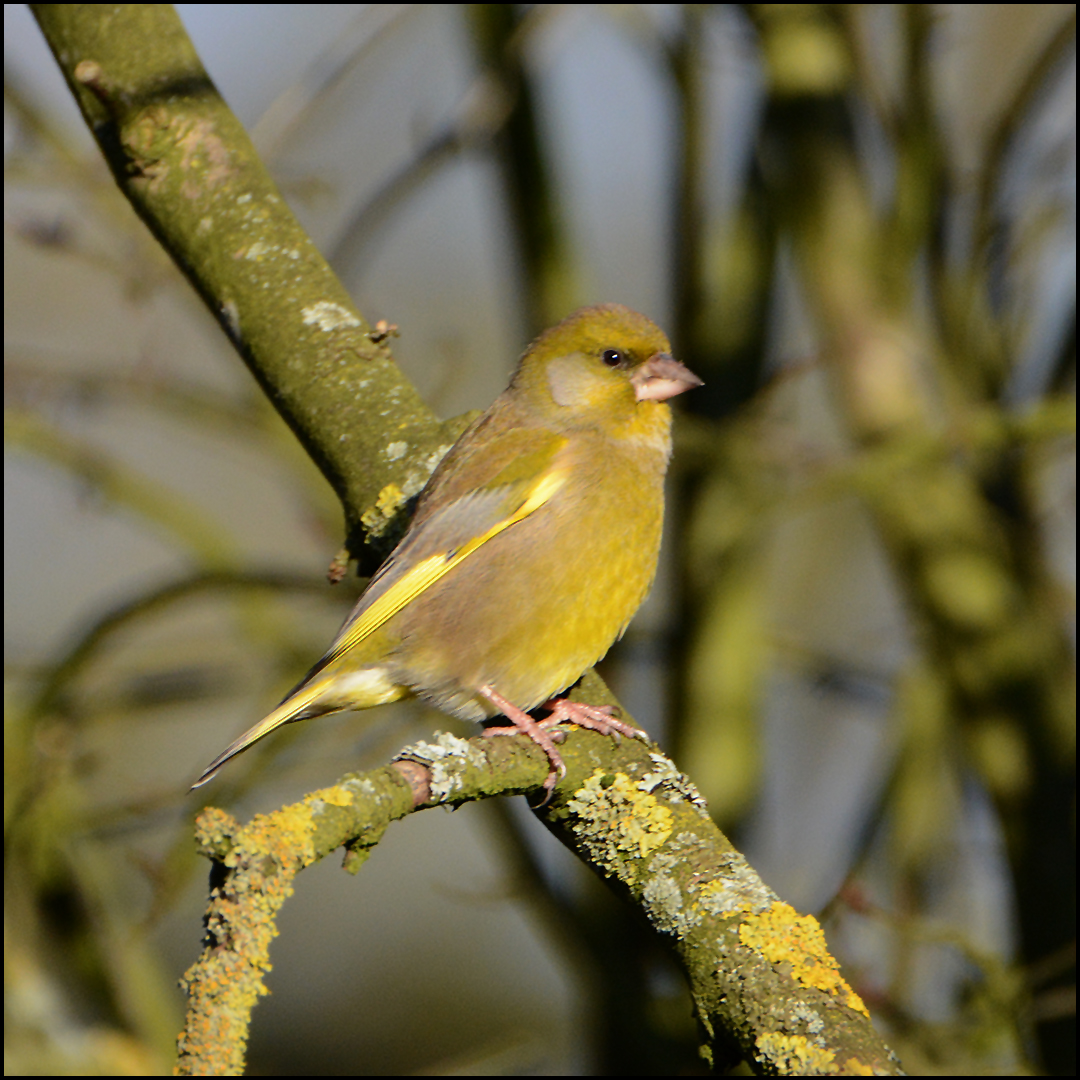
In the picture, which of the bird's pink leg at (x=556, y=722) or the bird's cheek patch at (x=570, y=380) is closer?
the bird's pink leg at (x=556, y=722)

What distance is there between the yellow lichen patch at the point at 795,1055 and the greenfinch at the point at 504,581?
1114mm

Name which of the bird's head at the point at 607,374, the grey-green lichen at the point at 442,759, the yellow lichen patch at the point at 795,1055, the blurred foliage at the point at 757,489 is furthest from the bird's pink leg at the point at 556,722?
the blurred foliage at the point at 757,489

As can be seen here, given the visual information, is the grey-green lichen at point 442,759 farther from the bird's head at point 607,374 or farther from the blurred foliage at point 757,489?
the blurred foliage at point 757,489

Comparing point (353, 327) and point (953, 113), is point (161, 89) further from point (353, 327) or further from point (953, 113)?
point (953, 113)

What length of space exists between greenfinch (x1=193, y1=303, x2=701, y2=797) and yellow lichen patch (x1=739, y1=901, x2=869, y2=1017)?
2.95 feet

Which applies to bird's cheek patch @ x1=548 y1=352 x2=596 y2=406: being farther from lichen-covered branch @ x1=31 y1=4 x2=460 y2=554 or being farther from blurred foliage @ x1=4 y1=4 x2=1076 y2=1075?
blurred foliage @ x1=4 y1=4 x2=1076 y2=1075

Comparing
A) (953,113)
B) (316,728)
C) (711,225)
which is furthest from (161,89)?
(953,113)

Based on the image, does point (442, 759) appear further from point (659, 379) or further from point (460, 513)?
point (659, 379)

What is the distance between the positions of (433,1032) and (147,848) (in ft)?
7.67

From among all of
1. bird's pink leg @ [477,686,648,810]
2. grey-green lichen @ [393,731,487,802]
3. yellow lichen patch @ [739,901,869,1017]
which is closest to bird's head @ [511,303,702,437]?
bird's pink leg @ [477,686,648,810]

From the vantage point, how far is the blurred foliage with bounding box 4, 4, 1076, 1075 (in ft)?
15.0

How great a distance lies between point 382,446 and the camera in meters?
3.13

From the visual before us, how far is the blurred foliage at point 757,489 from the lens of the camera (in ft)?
15.0

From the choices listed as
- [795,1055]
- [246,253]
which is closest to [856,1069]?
[795,1055]
